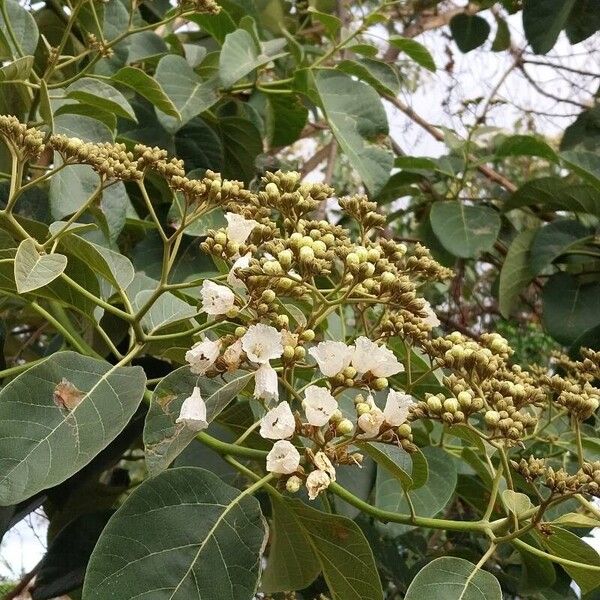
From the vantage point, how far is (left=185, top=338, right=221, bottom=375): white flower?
792mm

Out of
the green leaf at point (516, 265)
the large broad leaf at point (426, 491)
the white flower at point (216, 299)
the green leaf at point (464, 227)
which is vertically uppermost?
the white flower at point (216, 299)

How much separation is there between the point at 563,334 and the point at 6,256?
1.21 m

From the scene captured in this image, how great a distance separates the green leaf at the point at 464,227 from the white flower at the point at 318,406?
114 cm

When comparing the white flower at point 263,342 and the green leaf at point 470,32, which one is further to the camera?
the green leaf at point 470,32

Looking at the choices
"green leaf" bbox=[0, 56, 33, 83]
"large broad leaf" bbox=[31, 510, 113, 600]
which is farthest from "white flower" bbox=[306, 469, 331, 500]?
"green leaf" bbox=[0, 56, 33, 83]

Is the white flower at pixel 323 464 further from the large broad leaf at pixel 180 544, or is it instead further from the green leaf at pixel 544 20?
the green leaf at pixel 544 20

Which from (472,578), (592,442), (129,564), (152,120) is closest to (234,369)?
(129,564)

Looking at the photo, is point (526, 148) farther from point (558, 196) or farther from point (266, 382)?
point (266, 382)

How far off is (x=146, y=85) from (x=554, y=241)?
94 centimetres

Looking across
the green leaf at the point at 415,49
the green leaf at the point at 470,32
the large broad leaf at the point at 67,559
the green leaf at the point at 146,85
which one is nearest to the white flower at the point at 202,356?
the large broad leaf at the point at 67,559

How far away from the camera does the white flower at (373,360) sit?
823 mm

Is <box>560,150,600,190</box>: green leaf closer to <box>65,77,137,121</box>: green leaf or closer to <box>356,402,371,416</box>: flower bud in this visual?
<box>65,77,137,121</box>: green leaf

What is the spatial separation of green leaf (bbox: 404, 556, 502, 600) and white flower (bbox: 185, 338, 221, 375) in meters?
0.28

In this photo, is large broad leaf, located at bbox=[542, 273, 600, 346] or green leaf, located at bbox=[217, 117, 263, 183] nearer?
green leaf, located at bbox=[217, 117, 263, 183]
